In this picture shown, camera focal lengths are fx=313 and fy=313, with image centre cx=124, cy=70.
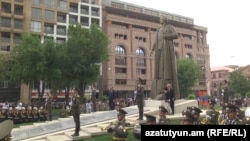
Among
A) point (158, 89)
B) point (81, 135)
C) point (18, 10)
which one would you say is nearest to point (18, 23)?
point (18, 10)

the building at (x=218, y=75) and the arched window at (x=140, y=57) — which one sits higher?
the arched window at (x=140, y=57)

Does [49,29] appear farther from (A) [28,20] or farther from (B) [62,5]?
(B) [62,5]

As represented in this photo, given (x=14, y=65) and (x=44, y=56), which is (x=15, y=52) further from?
(x=44, y=56)

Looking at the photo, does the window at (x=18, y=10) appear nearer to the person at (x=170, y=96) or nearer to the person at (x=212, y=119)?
the person at (x=170, y=96)

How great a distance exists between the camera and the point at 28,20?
5069 cm

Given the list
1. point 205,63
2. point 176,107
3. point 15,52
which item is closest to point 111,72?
point 15,52

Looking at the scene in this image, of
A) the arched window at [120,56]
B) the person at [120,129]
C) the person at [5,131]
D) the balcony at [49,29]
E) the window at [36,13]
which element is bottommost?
the person at [120,129]

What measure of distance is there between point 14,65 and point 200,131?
34.3m

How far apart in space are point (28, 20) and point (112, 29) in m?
18.0

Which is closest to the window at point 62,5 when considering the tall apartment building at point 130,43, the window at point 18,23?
the window at point 18,23

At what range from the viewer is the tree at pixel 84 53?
36406mm

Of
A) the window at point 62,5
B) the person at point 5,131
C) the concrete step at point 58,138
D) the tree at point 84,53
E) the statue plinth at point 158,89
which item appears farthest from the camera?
the window at point 62,5

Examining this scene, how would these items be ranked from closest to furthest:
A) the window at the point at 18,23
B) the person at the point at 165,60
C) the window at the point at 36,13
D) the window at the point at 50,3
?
the person at the point at 165,60 → the window at the point at 18,23 → the window at the point at 36,13 → the window at the point at 50,3

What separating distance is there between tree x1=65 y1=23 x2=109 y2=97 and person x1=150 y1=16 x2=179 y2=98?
63.3ft
